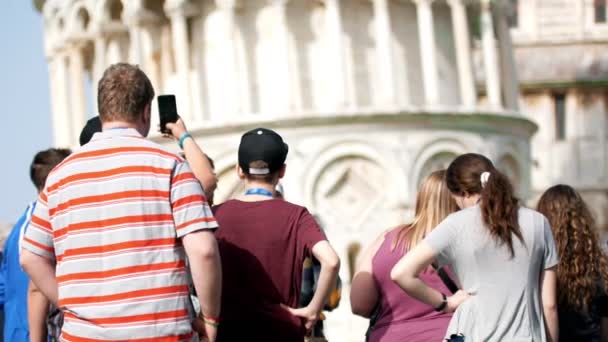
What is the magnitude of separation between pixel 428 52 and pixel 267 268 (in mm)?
23698

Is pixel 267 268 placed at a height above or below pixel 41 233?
below

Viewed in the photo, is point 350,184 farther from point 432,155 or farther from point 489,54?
point 489,54

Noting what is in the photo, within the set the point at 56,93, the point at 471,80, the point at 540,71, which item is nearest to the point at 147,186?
the point at 471,80

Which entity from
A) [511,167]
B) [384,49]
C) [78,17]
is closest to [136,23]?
[78,17]

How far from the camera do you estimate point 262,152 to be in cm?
587

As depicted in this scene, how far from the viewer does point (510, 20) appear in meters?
43.9

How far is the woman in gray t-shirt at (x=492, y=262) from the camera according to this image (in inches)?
223

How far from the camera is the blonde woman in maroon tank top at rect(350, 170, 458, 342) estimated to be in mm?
6203

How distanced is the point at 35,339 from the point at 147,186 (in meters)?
1.37

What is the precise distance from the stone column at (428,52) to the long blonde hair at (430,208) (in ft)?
74.1

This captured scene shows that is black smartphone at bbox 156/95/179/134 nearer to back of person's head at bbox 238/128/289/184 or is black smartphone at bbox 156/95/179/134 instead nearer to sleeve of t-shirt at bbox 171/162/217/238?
back of person's head at bbox 238/128/289/184

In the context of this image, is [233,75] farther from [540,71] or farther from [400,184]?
[540,71]

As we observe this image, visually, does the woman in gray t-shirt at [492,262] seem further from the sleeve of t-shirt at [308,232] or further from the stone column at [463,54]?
the stone column at [463,54]

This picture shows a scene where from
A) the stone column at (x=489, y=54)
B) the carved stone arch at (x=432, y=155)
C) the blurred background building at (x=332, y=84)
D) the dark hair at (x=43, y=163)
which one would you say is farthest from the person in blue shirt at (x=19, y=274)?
the stone column at (x=489, y=54)
